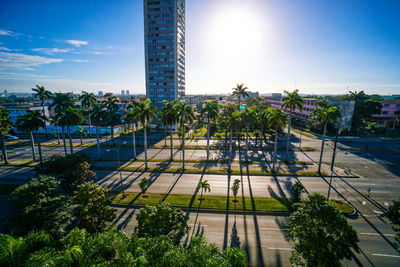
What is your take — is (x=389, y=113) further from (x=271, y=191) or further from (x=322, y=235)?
(x=322, y=235)

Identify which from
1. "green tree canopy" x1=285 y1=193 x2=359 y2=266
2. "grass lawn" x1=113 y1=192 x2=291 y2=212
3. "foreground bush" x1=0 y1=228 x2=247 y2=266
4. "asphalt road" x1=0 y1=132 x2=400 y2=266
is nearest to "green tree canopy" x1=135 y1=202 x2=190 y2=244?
"foreground bush" x1=0 y1=228 x2=247 y2=266

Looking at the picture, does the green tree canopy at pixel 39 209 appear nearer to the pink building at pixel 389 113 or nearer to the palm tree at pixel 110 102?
the palm tree at pixel 110 102

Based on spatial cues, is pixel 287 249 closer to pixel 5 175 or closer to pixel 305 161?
pixel 305 161

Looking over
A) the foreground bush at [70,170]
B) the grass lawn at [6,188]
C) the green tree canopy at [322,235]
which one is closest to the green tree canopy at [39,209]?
the foreground bush at [70,170]

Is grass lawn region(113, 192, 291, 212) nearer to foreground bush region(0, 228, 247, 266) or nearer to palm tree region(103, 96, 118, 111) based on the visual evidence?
foreground bush region(0, 228, 247, 266)

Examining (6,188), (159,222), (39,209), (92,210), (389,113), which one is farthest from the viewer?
(389,113)

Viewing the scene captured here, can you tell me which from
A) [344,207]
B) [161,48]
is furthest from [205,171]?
[161,48]
